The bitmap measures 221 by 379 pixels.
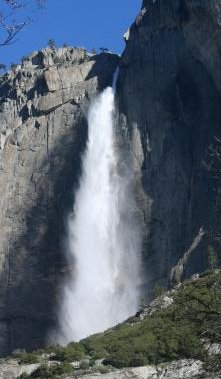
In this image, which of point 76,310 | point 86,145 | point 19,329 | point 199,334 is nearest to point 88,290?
point 76,310

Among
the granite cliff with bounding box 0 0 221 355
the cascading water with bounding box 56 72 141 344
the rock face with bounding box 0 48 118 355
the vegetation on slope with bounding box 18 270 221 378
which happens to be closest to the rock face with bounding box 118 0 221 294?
the granite cliff with bounding box 0 0 221 355

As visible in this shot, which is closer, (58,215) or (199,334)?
(199,334)

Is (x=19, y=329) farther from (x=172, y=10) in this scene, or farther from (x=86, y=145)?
(x=172, y=10)

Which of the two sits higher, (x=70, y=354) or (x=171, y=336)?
(x=70, y=354)

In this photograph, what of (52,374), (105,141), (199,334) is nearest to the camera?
(199,334)

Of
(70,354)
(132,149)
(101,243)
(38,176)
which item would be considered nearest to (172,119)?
(132,149)

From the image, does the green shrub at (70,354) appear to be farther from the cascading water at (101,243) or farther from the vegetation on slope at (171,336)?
the cascading water at (101,243)

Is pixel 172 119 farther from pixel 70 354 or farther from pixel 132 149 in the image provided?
pixel 70 354
